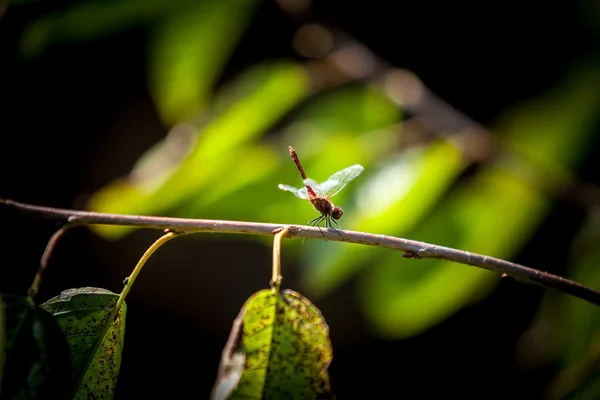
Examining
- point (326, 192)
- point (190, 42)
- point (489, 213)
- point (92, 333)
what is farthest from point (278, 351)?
point (190, 42)

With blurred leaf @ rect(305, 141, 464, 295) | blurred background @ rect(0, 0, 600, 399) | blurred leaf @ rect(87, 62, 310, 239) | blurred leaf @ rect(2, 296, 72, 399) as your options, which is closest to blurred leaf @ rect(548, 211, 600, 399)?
blurred background @ rect(0, 0, 600, 399)

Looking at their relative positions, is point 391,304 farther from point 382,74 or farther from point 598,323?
point 382,74

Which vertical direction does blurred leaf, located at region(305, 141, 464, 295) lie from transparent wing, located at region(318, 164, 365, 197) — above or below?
below

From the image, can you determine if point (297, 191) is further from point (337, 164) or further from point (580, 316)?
point (580, 316)

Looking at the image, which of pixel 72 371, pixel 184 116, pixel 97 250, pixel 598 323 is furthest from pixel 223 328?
pixel 72 371

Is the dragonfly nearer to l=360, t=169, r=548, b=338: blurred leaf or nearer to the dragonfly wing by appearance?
the dragonfly wing
